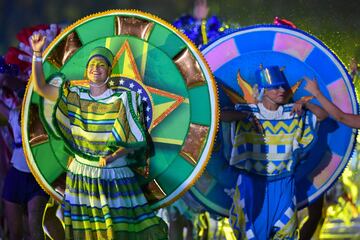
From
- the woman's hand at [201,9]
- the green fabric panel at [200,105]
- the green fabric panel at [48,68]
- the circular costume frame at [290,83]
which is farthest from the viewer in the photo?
the woman's hand at [201,9]

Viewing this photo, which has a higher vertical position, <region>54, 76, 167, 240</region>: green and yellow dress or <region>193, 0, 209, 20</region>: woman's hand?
<region>193, 0, 209, 20</region>: woman's hand

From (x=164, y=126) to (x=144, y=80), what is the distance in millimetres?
271

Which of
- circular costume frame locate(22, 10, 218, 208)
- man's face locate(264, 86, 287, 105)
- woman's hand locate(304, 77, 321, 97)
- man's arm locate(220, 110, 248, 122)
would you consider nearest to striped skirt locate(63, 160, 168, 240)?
circular costume frame locate(22, 10, 218, 208)

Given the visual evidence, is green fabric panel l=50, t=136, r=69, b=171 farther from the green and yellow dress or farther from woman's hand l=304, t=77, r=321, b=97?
woman's hand l=304, t=77, r=321, b=97

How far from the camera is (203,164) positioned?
3.77 meters

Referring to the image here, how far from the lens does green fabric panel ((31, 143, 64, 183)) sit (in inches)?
153

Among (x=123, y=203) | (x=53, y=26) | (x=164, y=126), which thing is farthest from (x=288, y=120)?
(x=53, y=26)

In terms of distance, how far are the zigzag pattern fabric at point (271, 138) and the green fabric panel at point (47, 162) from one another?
1.00 meters

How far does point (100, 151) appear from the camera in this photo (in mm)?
3688

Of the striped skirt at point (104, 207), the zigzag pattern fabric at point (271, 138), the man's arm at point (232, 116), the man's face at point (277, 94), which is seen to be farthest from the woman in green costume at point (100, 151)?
the man's face at point (277, 94)

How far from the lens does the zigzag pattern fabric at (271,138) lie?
395cm

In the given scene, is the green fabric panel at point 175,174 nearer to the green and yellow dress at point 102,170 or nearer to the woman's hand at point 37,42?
the green and yellow dress at point 102,170

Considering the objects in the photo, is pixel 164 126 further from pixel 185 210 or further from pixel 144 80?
pixel 185 210

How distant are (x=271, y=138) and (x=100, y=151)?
0.96 metres
